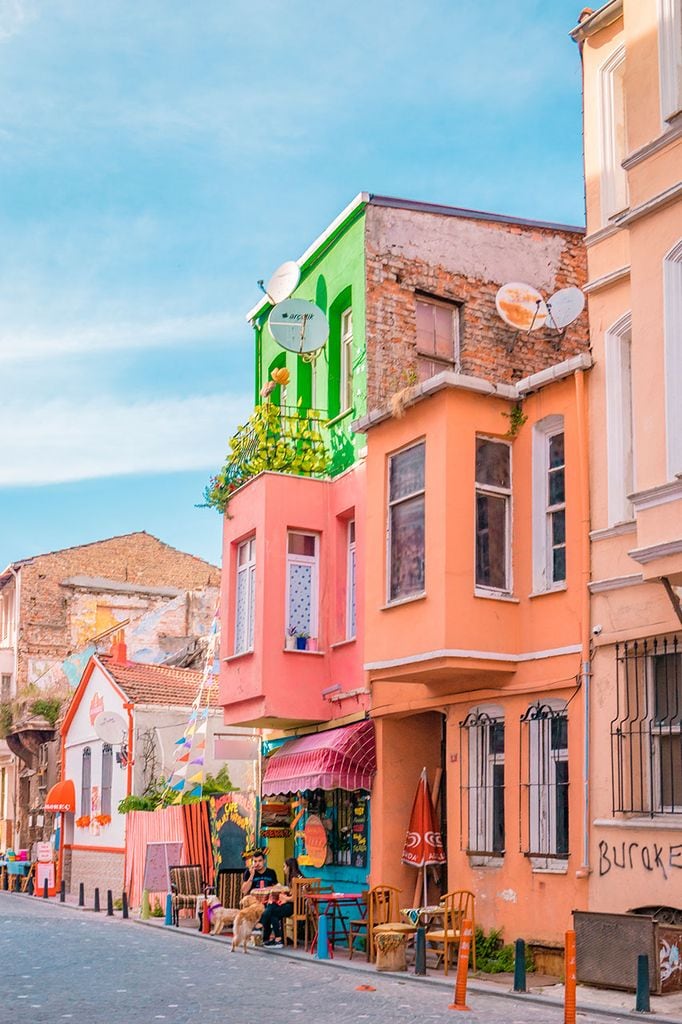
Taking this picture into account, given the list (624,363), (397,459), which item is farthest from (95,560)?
(624,363)

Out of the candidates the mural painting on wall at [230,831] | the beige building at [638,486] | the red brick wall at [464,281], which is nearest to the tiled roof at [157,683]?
the mural painting on wall at [230,831]

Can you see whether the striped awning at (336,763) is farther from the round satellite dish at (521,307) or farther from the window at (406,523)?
the round satellite dish at (521,307)

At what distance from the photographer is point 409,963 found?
16.1 m

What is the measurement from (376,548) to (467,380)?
9.45 feet

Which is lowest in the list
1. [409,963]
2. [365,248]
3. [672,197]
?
[409,963]

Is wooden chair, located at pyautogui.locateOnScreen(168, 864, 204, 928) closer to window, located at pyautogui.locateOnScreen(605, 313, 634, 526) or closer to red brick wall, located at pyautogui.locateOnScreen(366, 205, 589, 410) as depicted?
red brick wall, located at pyautogui.locateOnScreen(366, 205, 589, 410)

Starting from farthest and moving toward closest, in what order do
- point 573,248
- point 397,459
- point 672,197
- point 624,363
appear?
1. point 573,248
2. point 397,459
3. point 624,363
4. point 672,197

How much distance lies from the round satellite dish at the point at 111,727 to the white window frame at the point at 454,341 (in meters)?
13.5

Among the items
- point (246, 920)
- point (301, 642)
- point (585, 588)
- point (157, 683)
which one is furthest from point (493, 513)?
point (157, 683)

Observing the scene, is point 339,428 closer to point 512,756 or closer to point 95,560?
point 512,756

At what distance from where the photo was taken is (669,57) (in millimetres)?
14055

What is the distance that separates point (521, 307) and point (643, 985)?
381 inches

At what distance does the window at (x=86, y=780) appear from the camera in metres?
33.7

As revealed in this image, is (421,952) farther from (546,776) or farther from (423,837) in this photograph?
(423,837)
